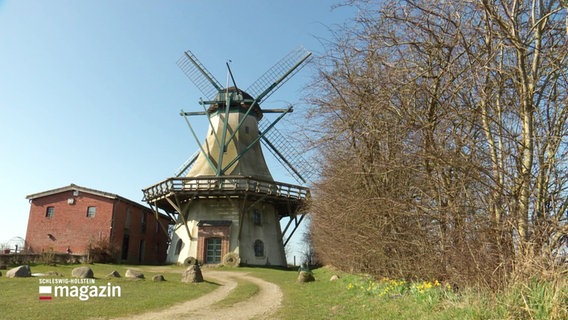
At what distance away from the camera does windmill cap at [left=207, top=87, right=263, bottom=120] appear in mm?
29766

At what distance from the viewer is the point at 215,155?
28031 millimetres

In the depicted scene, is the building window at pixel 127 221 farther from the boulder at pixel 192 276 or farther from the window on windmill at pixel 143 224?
the boulder at pixel 192 276

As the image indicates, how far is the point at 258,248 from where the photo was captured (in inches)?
1040

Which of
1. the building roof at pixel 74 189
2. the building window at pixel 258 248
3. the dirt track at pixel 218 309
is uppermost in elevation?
the building roof at pixel 74 189

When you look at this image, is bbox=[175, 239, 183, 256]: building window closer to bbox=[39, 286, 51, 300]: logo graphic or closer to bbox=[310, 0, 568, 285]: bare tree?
bbox=[39, 286, 51, 300]: logo graphic

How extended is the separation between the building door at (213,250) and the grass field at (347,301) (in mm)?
10104

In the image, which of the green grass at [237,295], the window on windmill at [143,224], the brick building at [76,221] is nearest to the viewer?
the green grass at [237,295]

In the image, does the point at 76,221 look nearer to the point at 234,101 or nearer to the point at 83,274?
the point at 234,101

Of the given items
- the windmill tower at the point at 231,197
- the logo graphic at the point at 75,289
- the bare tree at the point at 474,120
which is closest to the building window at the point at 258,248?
the windmill tower at the point at 231,197

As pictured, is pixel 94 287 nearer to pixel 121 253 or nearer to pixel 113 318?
pixel 113 318

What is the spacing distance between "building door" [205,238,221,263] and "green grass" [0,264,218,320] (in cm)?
1088

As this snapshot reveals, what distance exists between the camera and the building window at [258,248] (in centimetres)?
2623

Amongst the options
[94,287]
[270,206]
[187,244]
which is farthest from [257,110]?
[94,287]

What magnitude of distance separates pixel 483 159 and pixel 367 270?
6626 millimetres
